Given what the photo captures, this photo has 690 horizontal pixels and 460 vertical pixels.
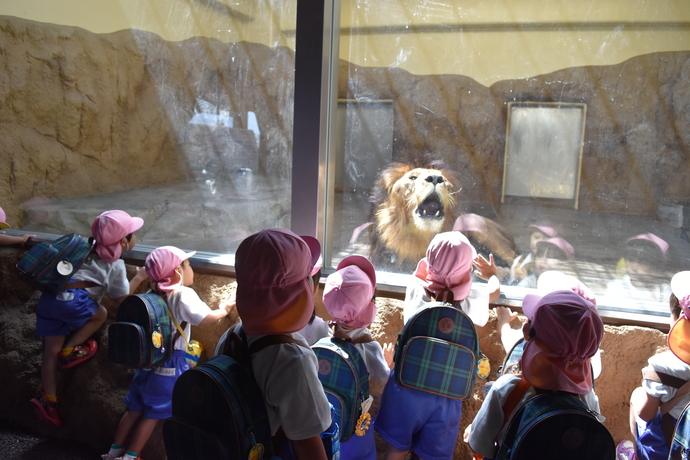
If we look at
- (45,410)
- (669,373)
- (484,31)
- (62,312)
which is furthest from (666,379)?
(45,410)

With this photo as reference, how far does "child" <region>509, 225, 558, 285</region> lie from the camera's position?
10.4 ft

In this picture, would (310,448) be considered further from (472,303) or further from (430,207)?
(430,207)

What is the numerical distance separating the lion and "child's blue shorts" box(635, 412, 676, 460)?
166cm

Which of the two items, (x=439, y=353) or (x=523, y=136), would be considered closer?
(x=439, y=353)

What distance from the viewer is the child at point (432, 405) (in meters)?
2.04

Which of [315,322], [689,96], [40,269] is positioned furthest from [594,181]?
[40,269]

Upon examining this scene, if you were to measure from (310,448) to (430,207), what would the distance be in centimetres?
259

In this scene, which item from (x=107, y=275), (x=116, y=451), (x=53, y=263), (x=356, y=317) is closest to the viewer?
(x=356, y=317)

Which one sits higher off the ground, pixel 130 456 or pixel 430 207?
pixel 430 207

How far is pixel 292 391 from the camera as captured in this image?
136cm

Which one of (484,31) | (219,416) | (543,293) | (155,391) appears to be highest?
(484,31)

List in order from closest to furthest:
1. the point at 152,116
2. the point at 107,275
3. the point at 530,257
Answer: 1. the point at 107,275
2. the point at 530,257
3. the point at 152,116

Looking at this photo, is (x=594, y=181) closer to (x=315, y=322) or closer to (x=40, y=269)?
(x=315, y=322)

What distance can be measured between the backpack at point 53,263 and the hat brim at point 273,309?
191cm
